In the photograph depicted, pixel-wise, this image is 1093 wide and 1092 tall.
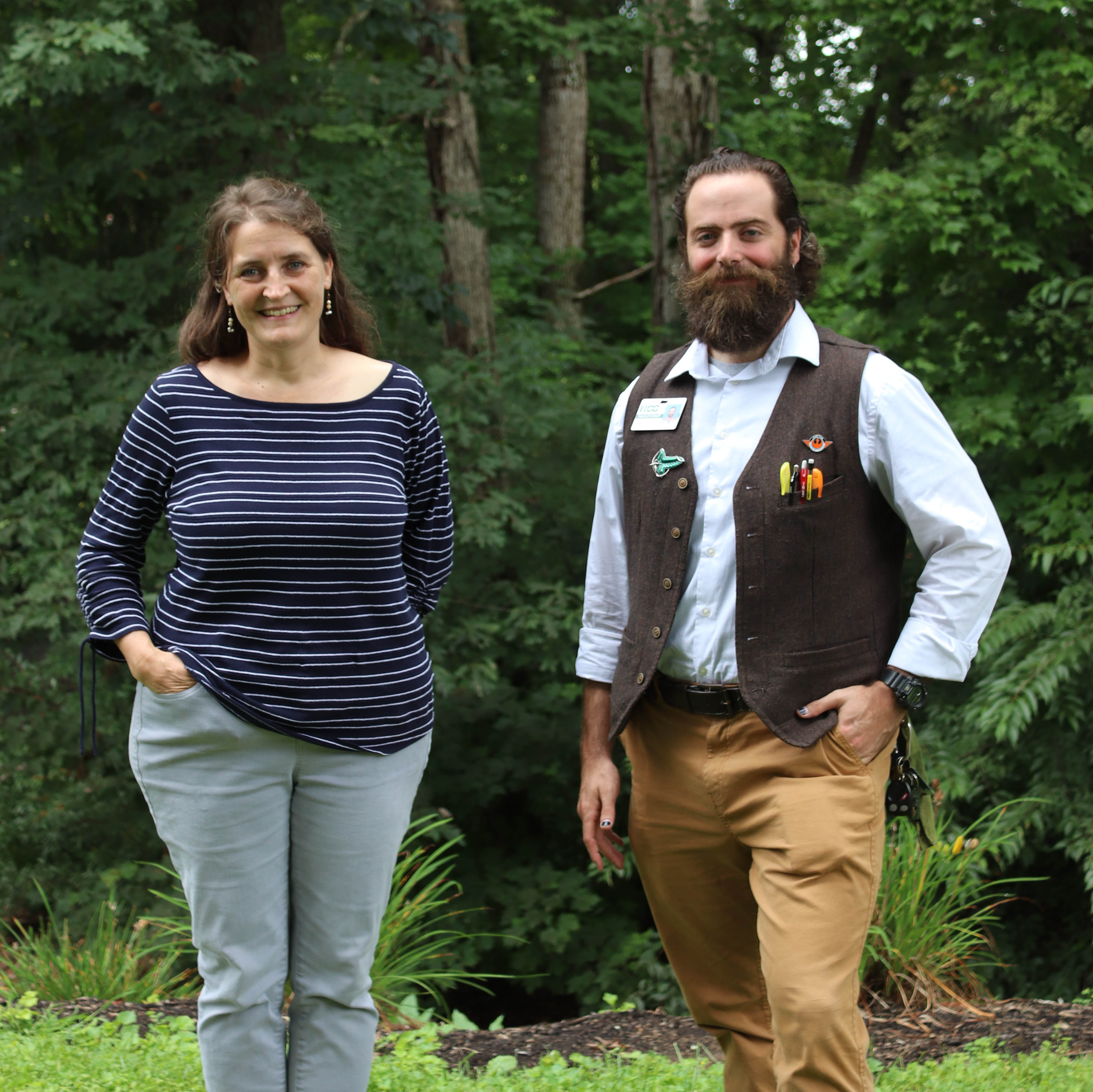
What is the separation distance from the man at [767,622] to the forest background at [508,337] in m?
3.01

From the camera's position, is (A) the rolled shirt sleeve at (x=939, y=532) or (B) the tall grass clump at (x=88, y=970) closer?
(A) the rolled shirt sleeve at (x=939, y=532)

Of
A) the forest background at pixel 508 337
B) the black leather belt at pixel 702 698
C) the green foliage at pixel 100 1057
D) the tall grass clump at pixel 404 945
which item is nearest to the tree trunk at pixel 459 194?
the forest background at pixel 508 337

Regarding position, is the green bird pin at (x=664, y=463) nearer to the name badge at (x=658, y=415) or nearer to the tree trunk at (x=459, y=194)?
the name badge at (x=658, y=415)

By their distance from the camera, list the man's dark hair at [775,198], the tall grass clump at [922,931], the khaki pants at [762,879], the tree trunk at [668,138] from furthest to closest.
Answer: the tree trunk at [668,138]
the tall grass clump at [922,931]
the man's dark hair at [775,198]
the khaki pants at [762,879]

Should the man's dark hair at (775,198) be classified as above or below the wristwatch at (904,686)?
above

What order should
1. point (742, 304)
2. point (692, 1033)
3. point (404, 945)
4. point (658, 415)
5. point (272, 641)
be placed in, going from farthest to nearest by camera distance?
point (404, 945) < point (692, 1033) < point (658, 415) < point (742, 304) < point (272, 641)

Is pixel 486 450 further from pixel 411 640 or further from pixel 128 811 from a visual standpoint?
pixel 411 640

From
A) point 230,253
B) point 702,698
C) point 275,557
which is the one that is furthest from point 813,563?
point 230,253

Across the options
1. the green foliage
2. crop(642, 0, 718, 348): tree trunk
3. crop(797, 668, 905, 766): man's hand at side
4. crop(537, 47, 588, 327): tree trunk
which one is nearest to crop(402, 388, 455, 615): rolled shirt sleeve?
crop(797, 668, 905, 766): man's hand at side

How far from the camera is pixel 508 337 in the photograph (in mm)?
8188

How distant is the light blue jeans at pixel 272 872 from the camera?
7.77 feet

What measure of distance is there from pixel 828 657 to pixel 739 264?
83cm

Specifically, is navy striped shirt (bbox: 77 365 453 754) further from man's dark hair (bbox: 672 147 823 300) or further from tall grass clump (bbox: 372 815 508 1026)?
tall grass clump (bbox: 372 815 508 1026)

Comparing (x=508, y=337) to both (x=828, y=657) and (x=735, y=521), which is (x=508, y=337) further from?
(x=828, y=657)
